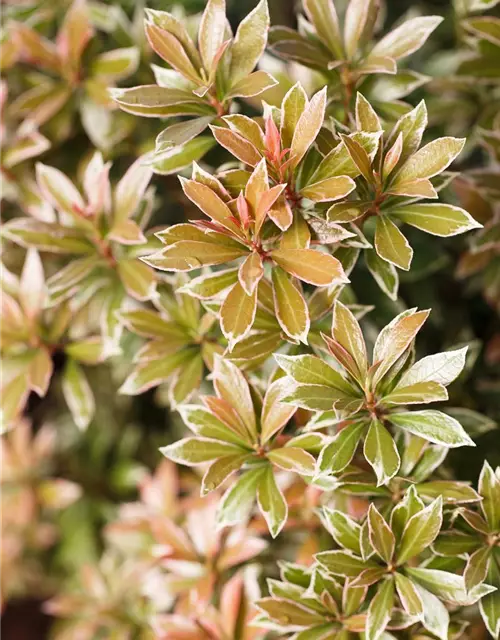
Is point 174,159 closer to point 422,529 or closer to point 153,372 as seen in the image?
point 153,372

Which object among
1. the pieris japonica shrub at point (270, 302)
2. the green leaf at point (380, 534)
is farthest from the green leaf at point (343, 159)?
the green leaf at point (380, 534)

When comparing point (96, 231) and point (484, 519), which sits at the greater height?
point (96, 231)

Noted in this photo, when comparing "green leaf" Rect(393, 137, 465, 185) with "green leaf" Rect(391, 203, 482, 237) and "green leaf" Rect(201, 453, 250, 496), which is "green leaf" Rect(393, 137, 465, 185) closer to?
"green leaf" Rect(391, 203, 482, 237)

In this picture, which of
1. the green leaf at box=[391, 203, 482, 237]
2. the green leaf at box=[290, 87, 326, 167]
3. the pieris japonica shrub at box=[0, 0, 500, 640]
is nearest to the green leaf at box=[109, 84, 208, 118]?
the pieris japonica shrub at box=[0, 0, 500, 640]

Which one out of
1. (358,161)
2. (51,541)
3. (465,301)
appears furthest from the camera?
(51,541)

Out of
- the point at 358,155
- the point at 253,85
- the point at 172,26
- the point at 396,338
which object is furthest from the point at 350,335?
the point at 172,26

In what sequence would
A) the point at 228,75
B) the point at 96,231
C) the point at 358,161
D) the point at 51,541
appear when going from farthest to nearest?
1. the point at 51,541
2. the point at 96,231
3. the point at 228,75
4. the point at 358,161

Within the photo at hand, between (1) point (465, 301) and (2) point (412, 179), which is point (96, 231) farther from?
(1) point (465, 301)

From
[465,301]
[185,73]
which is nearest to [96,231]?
[185,73]
